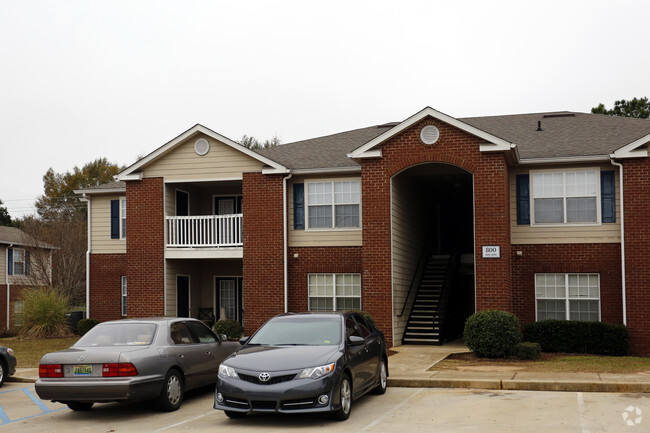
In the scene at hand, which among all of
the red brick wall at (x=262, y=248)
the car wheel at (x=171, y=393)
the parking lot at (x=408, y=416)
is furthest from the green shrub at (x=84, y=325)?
the car wheel at (x=171, y=393)

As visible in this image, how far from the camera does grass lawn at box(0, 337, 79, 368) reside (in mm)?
18906

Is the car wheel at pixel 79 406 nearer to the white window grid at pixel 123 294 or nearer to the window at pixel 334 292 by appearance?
the window at pixel 334 292

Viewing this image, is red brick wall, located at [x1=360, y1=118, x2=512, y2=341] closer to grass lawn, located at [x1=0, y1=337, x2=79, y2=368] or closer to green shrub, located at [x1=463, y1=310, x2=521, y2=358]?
green shrub, located at [x1=463, y1=310, x2=521, y2=358]

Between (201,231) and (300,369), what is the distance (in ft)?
46.3

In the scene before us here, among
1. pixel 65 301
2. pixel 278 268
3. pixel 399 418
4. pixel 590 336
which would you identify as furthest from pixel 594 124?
pixel 65 301

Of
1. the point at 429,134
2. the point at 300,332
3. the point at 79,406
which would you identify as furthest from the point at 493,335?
the point at 79,406

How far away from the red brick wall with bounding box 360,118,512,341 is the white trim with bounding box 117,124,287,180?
10.6ft

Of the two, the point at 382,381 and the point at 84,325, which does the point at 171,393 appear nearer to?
the point at 382,381

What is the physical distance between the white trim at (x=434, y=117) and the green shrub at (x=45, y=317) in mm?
13172

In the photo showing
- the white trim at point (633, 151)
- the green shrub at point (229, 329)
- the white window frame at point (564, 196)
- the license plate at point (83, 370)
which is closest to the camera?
the license plate at point (83, 370)

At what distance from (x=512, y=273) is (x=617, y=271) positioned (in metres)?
2.74

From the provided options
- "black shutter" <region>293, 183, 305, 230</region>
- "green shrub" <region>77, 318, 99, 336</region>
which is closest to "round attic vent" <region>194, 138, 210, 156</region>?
"black shutter" <region>293, 183, 305, 230</region>

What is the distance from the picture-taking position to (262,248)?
22.7 meters

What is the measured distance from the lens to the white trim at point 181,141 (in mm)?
22469
